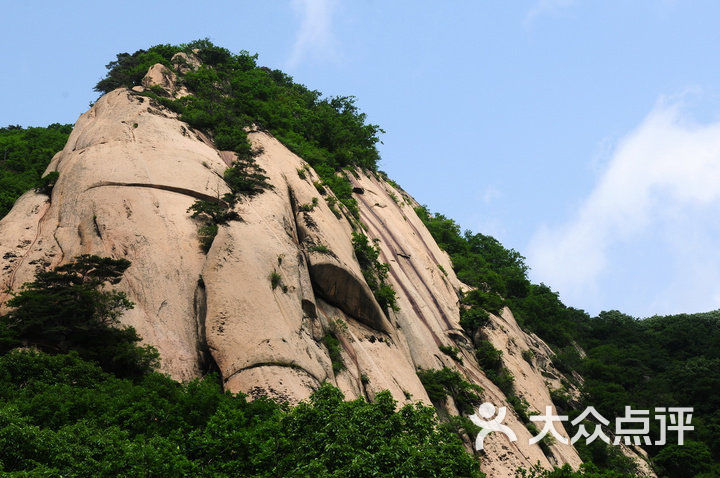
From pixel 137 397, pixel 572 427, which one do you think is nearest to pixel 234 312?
pixel 137 397

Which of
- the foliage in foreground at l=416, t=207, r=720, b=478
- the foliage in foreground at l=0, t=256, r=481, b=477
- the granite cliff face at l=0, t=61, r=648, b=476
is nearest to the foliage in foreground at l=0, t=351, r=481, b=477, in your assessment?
the foliage in foreground at l=0, t=256, r=481, b=477

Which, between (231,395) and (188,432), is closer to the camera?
(188,432)

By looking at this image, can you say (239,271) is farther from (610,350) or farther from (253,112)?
(610,350)

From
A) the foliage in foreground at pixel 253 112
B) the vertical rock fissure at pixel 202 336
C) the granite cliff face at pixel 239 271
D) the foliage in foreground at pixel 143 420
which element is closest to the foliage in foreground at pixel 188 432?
the foliage in foreground at pixel 143 420

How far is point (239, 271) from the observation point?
24.3m

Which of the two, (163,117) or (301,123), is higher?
(301,123)

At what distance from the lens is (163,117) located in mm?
33531

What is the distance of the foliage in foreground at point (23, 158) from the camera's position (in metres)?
32.2


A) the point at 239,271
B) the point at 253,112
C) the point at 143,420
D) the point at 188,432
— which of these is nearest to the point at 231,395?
the point at 188,432

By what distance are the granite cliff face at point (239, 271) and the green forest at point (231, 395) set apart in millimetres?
978

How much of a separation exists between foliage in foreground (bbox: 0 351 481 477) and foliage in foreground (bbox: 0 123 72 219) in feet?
46.6

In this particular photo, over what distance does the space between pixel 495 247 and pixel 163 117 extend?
3476cm

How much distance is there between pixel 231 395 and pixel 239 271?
19.2 feet

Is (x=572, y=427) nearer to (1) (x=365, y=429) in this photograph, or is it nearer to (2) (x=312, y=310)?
(2) (x=312, y=310)
